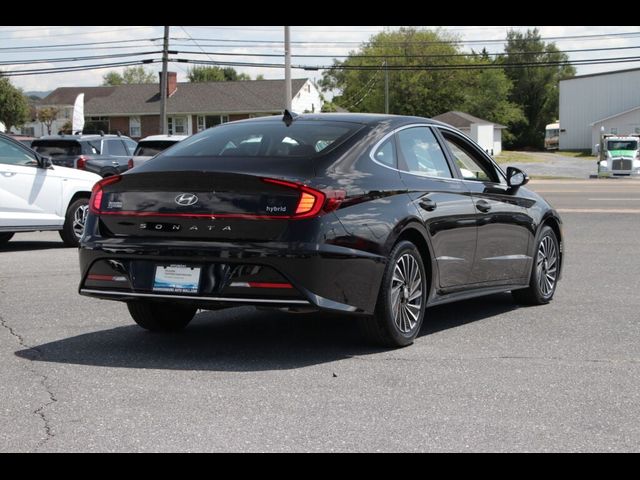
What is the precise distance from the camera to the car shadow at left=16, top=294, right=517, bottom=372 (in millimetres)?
6547

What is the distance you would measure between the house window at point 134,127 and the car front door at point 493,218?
255 feet

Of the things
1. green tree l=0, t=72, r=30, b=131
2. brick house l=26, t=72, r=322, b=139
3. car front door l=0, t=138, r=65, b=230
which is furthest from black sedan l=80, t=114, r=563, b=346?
green tree l=0, t=72, r=30, b=131

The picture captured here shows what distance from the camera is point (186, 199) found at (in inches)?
256

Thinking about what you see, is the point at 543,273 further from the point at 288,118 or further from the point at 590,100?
the point at 590,100

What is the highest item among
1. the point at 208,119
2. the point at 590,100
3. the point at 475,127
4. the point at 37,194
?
the point at 590,100

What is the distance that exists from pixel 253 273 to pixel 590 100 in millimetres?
95418

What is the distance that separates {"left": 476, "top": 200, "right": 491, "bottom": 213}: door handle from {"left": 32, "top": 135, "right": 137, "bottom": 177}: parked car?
1713 centimetres

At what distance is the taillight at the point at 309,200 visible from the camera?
249 inches

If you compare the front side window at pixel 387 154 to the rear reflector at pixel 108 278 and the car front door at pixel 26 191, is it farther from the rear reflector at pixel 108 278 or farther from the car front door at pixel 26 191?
the car front door at pixel 26 191

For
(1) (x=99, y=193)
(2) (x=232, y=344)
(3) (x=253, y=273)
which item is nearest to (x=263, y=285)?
(3) (x=253, y=273)

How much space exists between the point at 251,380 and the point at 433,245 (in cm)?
196

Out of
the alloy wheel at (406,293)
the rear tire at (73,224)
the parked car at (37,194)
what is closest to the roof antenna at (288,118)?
the alloy wheel at (406,293)

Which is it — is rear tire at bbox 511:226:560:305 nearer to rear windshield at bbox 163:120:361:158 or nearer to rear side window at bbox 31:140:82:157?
rear windshield at bbox 163:120:361:158

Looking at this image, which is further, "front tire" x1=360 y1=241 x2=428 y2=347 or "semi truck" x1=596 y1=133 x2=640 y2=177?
"semi truck" x1=596 y1=133 x2=640 y2=177
